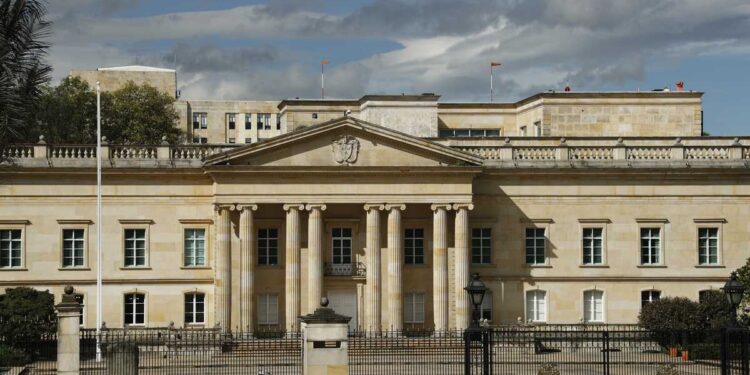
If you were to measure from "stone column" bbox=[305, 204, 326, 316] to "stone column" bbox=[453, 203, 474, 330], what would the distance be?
5.29 m

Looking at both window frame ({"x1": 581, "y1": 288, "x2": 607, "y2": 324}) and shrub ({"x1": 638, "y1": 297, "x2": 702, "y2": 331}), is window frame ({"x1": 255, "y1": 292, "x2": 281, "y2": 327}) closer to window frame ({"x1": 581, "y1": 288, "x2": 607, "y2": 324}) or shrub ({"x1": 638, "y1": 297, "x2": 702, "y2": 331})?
window frame ({"x1": 581, "y1": 288, "x2": 607, "y2": 324})

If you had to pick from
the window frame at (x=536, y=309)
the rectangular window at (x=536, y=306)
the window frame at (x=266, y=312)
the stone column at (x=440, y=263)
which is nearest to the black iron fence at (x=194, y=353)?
the window frame at (x=266, y=312)

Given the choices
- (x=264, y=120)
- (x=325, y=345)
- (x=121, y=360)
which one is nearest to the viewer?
(x=325, y=345)

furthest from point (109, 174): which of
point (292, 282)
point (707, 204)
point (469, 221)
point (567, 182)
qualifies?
point (707, 204)

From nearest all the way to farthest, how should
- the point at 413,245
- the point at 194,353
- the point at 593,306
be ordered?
the point at 194,353, the point at 413,245, the point at 593,306

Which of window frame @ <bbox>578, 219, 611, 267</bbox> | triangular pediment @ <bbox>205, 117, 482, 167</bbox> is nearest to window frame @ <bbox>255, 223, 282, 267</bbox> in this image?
triangular pediment @ <bbox>205, 117, 482, 167</bbox>

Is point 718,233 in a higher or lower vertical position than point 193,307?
higher

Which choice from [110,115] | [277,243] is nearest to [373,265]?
[277,243]

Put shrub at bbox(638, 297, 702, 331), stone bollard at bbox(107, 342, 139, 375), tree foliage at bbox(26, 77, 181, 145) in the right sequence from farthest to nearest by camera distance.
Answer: tree foliage at bbox(26, 77, 181, 145) → shrub at bbox(638, 297, 702, 331) → stone bollard at bbox(107, 342, 139, 375)

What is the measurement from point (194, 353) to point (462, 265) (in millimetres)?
11736

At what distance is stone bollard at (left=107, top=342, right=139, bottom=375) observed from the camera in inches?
1737

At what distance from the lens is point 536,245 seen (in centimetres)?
6366

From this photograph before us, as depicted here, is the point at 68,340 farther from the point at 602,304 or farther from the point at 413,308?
the point at 602,304

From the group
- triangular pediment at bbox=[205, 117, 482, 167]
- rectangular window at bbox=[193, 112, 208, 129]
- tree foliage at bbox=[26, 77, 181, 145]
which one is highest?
rectangular window at bbox=[193, 112, 208, 129]
